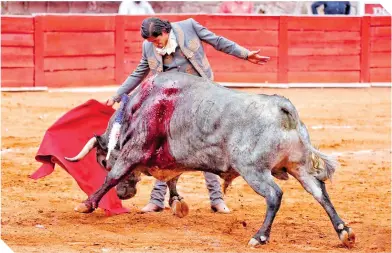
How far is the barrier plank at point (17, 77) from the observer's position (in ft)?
40.8

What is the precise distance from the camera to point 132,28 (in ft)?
43.3

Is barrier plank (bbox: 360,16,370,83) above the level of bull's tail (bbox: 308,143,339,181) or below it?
below

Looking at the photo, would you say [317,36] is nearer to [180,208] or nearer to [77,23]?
[77,23]

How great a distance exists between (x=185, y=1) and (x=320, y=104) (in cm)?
447

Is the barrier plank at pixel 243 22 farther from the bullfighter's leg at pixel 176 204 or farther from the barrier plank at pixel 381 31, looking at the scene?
the bullfighter's leg at pixel 176 204

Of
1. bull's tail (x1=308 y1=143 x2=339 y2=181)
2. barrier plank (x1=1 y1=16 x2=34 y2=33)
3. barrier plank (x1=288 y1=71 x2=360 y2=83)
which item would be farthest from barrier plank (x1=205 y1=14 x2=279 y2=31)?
bull's tail (x1=308 y1=143 x2=339 y2=181)

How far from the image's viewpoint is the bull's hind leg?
532cm

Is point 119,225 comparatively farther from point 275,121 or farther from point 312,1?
point 312,1

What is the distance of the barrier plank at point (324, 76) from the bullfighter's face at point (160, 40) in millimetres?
7727

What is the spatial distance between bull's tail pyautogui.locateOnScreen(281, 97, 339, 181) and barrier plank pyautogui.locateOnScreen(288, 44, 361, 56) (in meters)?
8.20

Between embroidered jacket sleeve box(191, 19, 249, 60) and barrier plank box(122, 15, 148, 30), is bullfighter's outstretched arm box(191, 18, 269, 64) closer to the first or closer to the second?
embroidered jacket sleeve box(191, 19, 249, 60)

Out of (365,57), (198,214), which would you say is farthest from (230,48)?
(365,57)

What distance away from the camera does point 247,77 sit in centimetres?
1350

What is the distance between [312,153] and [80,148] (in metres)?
1.62
